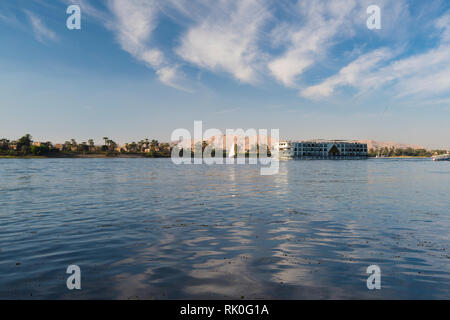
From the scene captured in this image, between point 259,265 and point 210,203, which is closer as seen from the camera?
point 259,265

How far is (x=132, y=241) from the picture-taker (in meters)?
14.7

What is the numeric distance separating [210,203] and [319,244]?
1443cm
